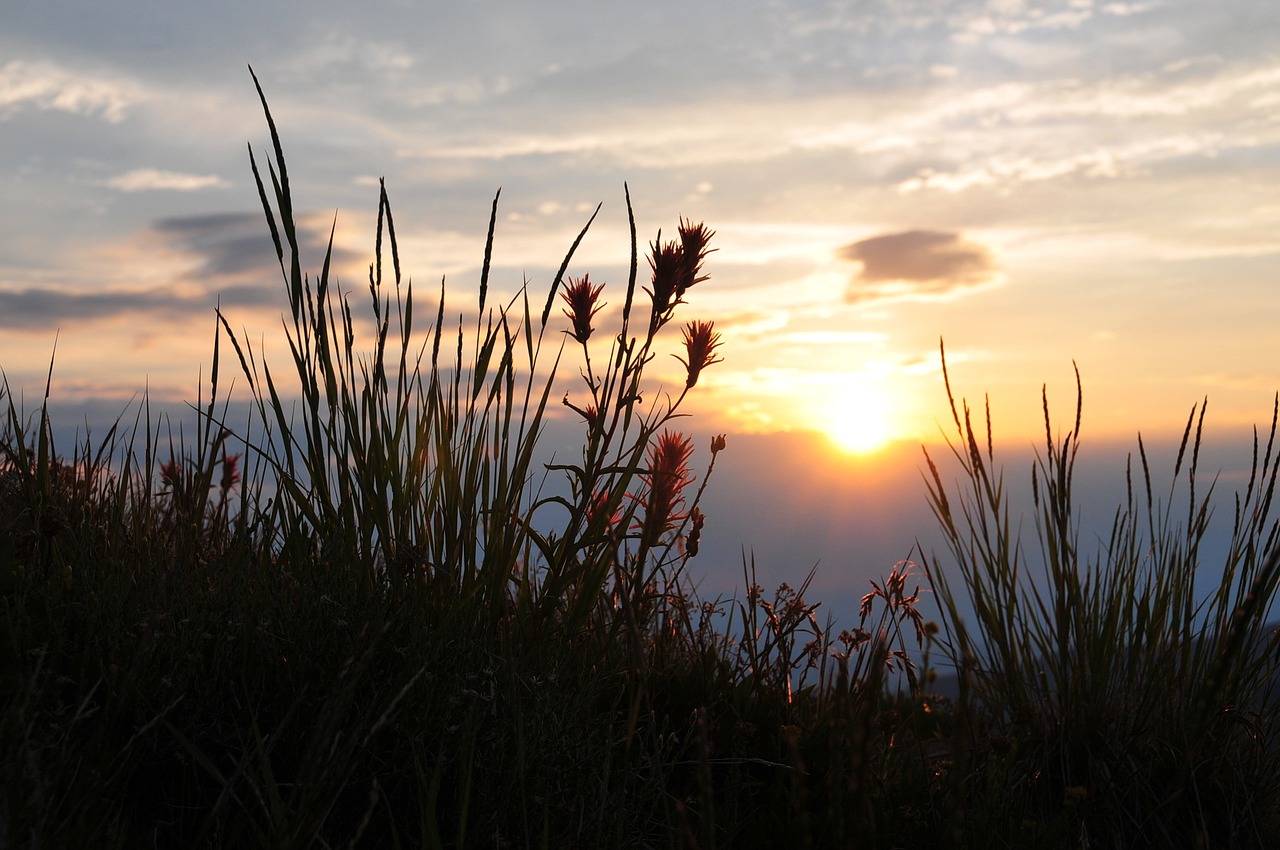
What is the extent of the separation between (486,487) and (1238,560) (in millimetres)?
2271

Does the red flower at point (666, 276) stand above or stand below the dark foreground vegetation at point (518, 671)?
above

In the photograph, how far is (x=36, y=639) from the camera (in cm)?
196

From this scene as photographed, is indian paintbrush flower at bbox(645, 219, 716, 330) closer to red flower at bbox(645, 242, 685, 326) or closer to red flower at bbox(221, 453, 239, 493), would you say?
red flower at bbox(645, 242, 685, 326)

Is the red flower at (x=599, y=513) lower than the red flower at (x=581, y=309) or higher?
lower

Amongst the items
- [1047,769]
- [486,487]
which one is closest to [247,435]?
[486,487]

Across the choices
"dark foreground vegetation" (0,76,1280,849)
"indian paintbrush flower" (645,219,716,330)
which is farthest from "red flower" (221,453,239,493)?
"indian paintbrush flower" (645,219,716,330)

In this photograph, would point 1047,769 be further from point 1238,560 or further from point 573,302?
point 573,302

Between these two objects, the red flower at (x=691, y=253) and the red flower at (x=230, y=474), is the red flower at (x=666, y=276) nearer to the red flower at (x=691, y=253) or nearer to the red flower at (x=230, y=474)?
the red flower at (x=691, y=253)

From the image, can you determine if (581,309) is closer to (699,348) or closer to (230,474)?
(699,348)

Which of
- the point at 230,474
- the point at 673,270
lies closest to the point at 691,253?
the point at 673,270

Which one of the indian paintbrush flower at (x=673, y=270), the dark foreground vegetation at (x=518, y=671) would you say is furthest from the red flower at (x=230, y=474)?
the indian paintbrush flower at (x=673, y=270)

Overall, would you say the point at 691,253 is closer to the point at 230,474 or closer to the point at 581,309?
the point at 581,309

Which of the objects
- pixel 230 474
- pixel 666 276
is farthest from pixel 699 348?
pixel 230 474

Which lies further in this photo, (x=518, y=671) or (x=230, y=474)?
(x=230, y=474)
